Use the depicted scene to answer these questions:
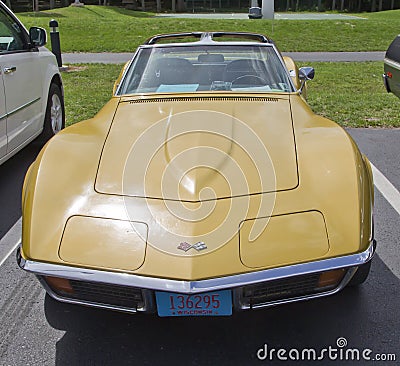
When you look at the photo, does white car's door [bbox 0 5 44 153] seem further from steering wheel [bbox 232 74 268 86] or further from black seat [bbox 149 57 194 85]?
steering wheel [bbox 232 74 268 86]

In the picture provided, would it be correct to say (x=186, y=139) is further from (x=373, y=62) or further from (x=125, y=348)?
(x=373, y=62)

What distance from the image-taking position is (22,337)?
8.45ft

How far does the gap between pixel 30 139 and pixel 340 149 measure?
325cm

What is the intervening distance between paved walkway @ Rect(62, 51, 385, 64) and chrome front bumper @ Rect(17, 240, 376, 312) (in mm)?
10903

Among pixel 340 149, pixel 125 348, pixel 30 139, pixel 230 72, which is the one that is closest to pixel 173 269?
pixel 125 348

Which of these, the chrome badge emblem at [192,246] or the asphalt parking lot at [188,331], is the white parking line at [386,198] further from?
the chrome badge emblem at [192,246]

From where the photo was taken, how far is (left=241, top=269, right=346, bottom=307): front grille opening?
221cm

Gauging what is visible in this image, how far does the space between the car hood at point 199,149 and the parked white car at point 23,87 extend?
4.55 feet

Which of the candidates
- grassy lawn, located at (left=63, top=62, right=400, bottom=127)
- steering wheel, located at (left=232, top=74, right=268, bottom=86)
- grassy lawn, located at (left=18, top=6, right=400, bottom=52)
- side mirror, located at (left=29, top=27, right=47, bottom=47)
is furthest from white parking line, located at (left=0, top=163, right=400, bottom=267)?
grassy lawn, located at (left=18, top=6, right=400, bottom=52)

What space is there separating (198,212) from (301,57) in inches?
458

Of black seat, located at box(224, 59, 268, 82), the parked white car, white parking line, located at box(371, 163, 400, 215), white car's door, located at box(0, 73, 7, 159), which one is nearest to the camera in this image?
black seat, located at box(224, 59, 268, 82)

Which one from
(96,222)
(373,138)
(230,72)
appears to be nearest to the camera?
(96,222)

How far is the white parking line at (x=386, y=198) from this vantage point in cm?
348

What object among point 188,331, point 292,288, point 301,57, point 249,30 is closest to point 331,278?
point 292,288
